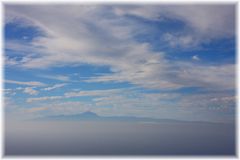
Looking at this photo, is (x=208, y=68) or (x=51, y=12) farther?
(x=208, y=68)

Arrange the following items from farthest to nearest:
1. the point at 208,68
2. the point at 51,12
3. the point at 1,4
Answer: the point at 208,68
the point at 51,12
the point at 1,4

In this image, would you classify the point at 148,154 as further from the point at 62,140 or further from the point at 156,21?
the point at 156,21

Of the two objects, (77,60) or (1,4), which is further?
(77,60)

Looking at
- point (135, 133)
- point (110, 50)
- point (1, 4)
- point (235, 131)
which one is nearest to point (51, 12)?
point (1, 4)

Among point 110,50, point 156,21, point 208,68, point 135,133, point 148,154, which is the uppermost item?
point 156,21

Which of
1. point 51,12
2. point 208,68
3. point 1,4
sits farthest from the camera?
point 208,68

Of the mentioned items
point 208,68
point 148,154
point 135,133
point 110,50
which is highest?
point 110,50

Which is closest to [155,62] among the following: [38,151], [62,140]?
[62,140]

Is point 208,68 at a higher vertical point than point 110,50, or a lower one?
lower

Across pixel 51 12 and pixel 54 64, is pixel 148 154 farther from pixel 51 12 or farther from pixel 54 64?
pixel 51 12
